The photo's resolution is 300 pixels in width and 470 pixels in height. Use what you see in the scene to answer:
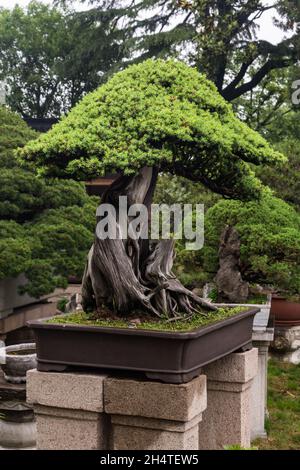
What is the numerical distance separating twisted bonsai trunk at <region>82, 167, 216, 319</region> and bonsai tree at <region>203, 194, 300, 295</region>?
1608 mm

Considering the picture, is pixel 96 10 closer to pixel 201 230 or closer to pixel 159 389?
pixel 201 230

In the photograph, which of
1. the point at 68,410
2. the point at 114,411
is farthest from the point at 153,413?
the point at 68,410

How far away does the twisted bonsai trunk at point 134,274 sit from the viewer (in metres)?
3.00

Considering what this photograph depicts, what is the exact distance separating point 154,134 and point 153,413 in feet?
4.16

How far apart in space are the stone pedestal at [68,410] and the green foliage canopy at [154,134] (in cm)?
99

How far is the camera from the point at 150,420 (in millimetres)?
2664

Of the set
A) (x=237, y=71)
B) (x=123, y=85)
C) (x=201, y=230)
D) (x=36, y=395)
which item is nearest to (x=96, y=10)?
(x=237, y=71)

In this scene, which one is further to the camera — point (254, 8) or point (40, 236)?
point (254, 8)

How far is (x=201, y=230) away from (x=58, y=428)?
2.75m

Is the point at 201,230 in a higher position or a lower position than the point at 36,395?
higher

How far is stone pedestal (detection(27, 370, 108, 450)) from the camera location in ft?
8.91

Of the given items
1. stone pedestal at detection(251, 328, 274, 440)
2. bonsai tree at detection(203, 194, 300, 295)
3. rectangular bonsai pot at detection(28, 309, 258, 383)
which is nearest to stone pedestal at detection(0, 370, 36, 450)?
rectangular bonsai pot at detection(28, 309, 258, 383)

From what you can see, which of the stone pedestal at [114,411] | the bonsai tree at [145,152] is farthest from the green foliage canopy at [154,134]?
the stone pedestal at [114,411]

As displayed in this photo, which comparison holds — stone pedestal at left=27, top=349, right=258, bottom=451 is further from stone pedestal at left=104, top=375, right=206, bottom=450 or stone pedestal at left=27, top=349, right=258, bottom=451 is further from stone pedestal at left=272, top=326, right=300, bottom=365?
stone pedestal at left=272, top=326, right=300, bottom=365
